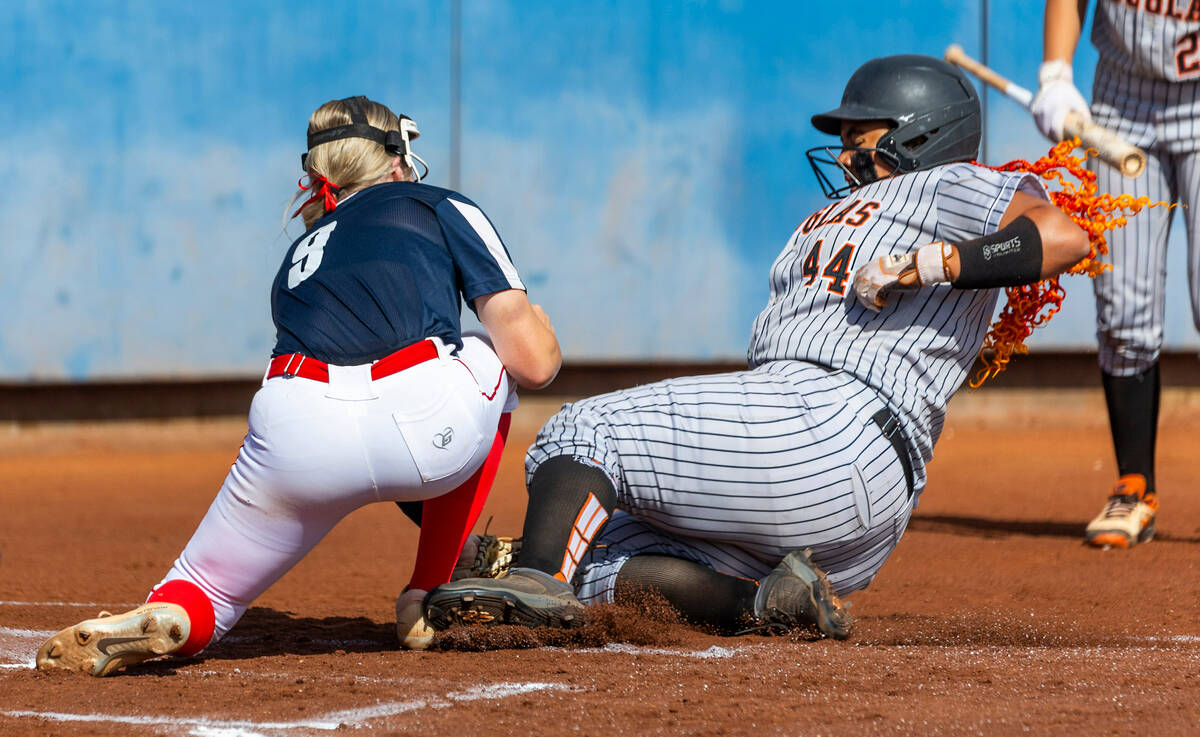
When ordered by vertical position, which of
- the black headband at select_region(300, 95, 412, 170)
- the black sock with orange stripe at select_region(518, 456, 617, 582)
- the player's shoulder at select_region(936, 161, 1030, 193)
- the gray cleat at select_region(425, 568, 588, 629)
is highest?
the black headband at select_region(300, 95, 412, 170)

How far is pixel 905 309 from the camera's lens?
111 inches

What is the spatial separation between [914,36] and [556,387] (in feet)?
9.56

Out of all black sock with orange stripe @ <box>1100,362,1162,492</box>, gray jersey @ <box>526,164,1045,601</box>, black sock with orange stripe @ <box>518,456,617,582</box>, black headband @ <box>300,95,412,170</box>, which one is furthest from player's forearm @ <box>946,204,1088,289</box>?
black sock with orange stripe @ <box>1100,362,1162,492</box>

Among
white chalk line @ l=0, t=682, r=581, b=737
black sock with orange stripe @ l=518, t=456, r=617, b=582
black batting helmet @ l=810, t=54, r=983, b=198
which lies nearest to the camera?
white chalk line @ l=0, t=682, r=581, b=737

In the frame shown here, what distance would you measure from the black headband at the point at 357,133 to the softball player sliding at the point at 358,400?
130 millimetres

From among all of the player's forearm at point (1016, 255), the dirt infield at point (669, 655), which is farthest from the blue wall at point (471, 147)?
the player's forearm at point (1016, 255)

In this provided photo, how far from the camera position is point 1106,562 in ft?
12.6

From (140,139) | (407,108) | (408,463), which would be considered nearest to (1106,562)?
(408,463)

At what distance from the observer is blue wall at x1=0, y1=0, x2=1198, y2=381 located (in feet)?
23.2

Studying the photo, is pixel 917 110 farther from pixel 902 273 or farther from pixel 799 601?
pixel 799 601

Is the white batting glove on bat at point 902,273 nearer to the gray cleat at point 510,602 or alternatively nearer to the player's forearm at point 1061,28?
the gray cleat at point 510,602

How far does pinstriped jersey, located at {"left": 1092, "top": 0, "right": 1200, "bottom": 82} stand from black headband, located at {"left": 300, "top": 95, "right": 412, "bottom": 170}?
101 inches

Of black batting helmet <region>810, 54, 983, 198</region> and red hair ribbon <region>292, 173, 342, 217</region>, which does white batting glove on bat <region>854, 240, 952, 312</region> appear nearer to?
black batting helmet <region>810, 54, 983, 198</region>

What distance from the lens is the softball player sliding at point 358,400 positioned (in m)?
2.34
